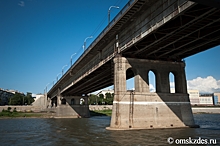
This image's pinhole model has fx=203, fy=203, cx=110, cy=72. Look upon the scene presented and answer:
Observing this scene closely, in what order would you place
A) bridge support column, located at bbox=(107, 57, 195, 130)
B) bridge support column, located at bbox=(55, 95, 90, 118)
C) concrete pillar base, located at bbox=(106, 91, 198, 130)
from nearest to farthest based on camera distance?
concrete pillar base, located at bbox=(106, 91, 198, 130), bridge support column, located at bbox=(107, 57, 195, 130), bridge support column, located at bbox=(55, 95, 90, 118)

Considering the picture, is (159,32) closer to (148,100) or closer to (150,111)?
(148,100)

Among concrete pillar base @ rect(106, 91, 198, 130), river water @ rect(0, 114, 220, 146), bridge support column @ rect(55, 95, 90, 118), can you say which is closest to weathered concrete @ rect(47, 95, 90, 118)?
bridge support column @ rect(55, 95, 90, 118)

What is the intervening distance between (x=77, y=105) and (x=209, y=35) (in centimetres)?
6931

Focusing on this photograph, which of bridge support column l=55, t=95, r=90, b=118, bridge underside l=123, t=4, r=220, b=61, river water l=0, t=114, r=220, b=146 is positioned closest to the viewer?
river water l=0, t=114, r=220, b=146

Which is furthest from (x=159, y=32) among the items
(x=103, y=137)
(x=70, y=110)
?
(x=70, y=110)

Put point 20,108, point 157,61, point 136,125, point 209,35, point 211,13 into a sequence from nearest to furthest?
point 211,13
point 209,35
point 136,125
point 157,61
point 20,108

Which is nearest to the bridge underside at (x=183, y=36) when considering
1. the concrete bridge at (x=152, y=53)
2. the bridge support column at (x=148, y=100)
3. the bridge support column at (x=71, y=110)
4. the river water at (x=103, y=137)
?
the concrete bridge at (x=152, y=53)

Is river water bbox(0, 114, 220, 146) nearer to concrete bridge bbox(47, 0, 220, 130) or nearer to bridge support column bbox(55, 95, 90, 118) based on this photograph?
concrete bridge bbox(47, 0, 220, 130)

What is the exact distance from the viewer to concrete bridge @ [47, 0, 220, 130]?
2431cm

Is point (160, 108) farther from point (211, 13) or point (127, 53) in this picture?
point (211, 13)

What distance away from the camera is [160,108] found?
3247 cm

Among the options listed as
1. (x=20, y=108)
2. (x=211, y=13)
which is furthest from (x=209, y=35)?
(x=20, y=108)

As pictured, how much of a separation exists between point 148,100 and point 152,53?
A: 8153mm

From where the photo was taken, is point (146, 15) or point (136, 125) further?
point (136, 125)
